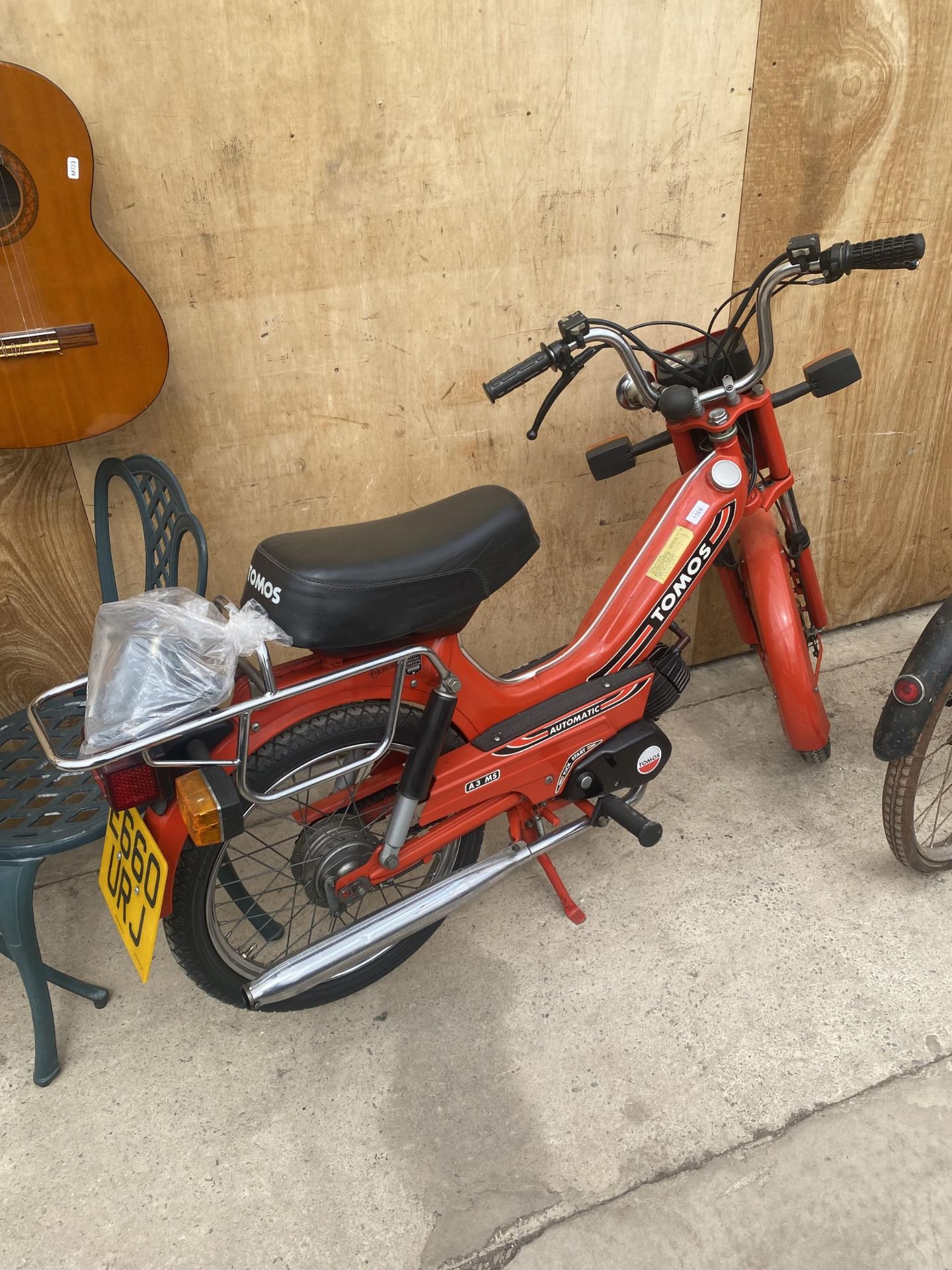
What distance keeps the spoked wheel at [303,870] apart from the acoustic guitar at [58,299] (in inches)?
29.3

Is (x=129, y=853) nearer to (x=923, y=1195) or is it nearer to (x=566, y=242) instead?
(x=923, y=1195)

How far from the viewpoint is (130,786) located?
1.30m

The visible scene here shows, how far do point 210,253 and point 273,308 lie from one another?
0.16 meters

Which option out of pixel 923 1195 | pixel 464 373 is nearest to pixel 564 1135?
pixel 923 1195

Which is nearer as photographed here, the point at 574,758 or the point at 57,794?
the point at 57,794

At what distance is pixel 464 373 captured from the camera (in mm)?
2043

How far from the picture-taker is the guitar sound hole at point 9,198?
1.48 metres

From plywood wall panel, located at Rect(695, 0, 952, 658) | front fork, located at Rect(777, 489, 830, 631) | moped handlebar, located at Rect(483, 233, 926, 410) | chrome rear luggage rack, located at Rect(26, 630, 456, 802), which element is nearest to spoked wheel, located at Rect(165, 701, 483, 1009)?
chrome rear luggage rack, located at Rect(26, 630, 456, 802)

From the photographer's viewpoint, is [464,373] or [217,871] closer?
[217,871]

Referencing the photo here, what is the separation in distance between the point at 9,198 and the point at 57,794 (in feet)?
3.40

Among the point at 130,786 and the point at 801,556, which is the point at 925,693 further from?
the point at 130,786

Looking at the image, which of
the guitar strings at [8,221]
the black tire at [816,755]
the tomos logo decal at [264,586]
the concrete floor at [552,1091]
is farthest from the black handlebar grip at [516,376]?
the black tire at [816,755]

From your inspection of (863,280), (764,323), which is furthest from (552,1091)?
(863,280)

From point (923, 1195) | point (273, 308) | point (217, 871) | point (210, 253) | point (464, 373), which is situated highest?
point (210, 253)
